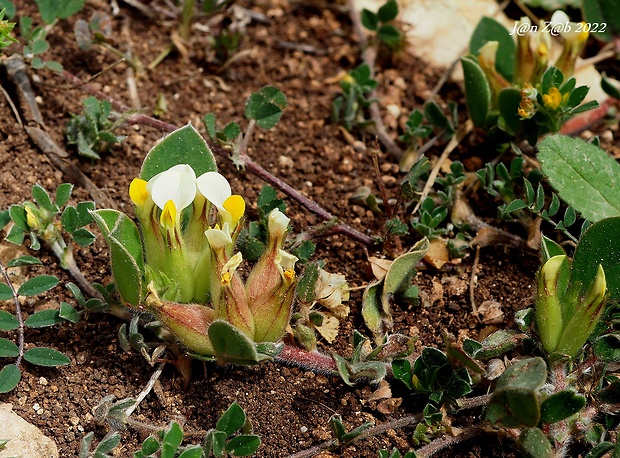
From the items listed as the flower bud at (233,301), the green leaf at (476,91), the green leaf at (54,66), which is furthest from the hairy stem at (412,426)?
the green leaf at (54,66)

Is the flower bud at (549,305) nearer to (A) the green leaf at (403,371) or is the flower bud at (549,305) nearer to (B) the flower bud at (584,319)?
(B) the flower bud at (584,319)

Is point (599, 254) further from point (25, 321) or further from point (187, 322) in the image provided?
point (25, 321)

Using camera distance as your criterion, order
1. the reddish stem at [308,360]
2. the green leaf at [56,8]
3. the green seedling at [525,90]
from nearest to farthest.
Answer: the reddish stem at [308,360] → the green seedling at [525,90] → the green leaf at [56,8]

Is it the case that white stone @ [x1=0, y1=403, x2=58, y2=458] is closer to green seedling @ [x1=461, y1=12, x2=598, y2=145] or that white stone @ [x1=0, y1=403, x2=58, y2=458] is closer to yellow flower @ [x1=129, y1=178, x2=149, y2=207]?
yellow flower @ [x1=129, y1=178, x2=149, y2=207]

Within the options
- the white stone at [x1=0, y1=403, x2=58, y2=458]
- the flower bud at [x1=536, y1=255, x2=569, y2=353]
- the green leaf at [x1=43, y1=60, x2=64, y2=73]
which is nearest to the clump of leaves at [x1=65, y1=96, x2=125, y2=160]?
the green leaf at [x1=43, y1=60, x2=64, y2=73]

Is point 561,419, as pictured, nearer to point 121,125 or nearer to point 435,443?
point 435,443

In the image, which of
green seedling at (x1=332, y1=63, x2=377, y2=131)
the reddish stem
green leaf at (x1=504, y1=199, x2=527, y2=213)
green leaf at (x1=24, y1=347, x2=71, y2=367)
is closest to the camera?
green leaf at (x1=24, y1=347, x2=71, y2=367)

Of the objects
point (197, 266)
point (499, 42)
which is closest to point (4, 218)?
point (197, 266)
